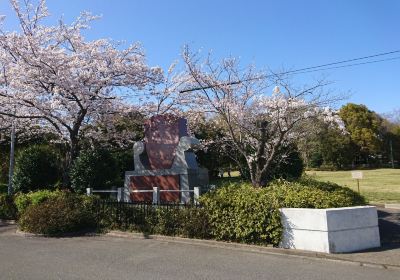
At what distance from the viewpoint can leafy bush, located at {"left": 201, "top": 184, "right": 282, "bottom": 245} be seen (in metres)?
8.96

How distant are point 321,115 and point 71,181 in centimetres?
950

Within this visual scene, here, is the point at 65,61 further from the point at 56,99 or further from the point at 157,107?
the point at 157,107

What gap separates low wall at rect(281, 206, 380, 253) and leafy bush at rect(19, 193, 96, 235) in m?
6.10

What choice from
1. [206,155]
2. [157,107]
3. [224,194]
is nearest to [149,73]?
[157,107]

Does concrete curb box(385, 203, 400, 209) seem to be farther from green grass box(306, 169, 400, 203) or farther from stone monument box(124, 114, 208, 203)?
stone monument box(124, 114, 208, 203)

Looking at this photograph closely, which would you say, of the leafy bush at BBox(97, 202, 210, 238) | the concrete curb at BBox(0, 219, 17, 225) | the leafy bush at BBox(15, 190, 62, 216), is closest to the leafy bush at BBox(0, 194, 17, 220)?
the concrete curb at BBox(0, 219, 17, 225)

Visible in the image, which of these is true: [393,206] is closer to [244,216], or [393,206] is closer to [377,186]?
[244,216]

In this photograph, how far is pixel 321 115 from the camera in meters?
12.1

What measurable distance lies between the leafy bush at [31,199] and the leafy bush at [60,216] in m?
0.70

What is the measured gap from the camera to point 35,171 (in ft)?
57.3

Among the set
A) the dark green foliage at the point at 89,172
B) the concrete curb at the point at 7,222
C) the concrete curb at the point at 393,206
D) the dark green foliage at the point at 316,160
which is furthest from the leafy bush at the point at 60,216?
the dark green foliage at the point at 316,160

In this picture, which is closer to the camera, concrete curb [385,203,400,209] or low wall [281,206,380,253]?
low wall [281,206,380,253]

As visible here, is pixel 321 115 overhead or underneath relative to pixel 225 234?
overhead

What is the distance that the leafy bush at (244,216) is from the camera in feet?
29.4
